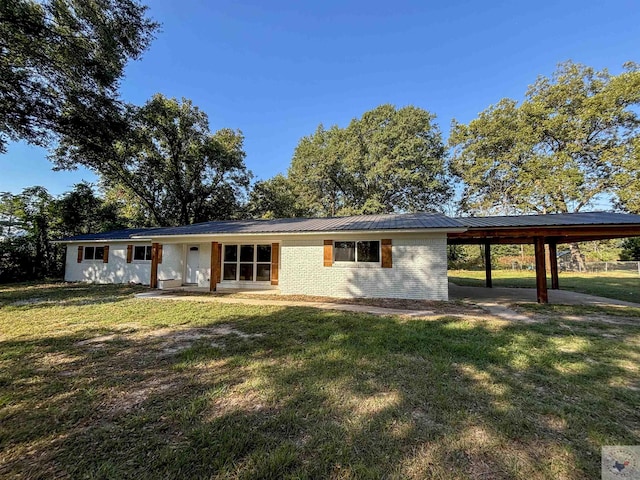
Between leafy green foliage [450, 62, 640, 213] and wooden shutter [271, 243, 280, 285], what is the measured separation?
2120 cm

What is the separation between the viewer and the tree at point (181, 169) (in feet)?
64.3

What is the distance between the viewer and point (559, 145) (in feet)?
76.5

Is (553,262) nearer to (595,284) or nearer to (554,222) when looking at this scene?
(595,284)

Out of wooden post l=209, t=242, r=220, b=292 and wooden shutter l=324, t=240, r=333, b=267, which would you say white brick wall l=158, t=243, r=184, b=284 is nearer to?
wooden post l=209, t=242, r=220, b=292

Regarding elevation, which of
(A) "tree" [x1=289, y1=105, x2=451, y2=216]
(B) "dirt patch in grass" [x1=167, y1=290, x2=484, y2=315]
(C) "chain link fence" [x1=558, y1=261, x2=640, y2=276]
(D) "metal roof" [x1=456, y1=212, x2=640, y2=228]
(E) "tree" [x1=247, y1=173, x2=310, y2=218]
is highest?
(A) "tree" [x1=289, y1=105, x2=451, y2=216]

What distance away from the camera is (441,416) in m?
2.69

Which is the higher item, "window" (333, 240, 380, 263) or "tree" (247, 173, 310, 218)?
"tree" (247, 173, 310, 218)

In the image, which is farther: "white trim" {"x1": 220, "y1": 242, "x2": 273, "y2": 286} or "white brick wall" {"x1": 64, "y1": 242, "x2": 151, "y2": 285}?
"white brick wall" {"x1": 64, "y1": 242, "x2": 151, "y2": 285}

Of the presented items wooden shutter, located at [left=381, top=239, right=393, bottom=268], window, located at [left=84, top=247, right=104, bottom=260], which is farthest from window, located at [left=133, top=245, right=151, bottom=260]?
wooden shutter, located at [left=381, top=239, right=393, bottom=268]

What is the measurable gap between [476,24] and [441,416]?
51.8ft

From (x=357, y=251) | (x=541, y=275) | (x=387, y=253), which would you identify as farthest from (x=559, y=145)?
(x=357, y=251)

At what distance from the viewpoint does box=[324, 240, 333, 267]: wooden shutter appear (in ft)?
34.1

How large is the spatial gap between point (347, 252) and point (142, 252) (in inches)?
444

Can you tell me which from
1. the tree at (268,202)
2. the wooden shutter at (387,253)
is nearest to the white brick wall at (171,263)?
the wooden shutter at (387,253)
